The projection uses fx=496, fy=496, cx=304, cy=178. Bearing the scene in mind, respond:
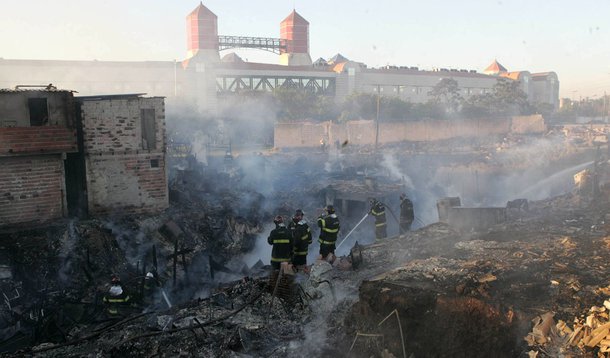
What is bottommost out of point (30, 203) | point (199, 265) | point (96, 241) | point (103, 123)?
point (199, 265)

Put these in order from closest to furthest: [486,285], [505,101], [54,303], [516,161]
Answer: [486,285], [54,303], [516,161], [505,101]

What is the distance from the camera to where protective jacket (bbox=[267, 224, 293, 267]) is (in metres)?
9.30

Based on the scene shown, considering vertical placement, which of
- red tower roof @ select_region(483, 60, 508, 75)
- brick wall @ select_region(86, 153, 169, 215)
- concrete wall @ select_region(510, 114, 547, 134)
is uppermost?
red tower roof @ select_region(483, 60, 508, 75)

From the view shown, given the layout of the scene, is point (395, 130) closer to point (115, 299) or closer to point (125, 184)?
point (125, 184)

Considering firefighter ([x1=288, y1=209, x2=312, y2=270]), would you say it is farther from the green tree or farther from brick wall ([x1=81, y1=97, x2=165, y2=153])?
the green tree

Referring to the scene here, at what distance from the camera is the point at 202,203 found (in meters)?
15.3

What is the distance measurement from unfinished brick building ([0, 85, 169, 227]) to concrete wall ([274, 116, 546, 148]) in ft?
69.4

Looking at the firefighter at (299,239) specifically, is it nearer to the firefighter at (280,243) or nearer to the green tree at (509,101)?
the firefighter at (280,243)

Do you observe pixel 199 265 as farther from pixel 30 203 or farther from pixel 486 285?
pixel 486 285

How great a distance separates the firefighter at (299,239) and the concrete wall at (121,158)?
18.0ft

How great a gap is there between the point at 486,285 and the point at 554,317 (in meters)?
1.05

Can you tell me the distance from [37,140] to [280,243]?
6670 millimetres

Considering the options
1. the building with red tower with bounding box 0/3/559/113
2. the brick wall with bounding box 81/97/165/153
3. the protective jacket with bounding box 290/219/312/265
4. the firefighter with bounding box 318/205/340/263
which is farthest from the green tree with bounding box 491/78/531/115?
the protective jacket with bounding box 290/219/312/265

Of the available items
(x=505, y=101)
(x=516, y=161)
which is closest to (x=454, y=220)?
(x=516, y=161)
